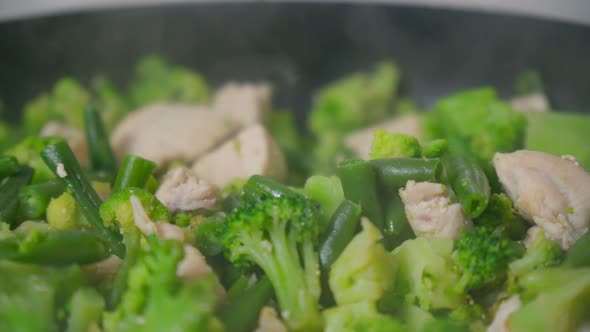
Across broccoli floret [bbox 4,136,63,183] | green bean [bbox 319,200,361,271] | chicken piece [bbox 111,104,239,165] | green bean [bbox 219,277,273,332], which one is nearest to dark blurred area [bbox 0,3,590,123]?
chicken piece [bbox 111,104,239,165]

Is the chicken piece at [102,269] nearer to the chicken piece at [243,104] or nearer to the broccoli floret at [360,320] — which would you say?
the broccoli floret at [360,320]

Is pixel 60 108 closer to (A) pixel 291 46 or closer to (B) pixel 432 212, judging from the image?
(A) pixel 291 46

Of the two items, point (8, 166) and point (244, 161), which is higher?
point (8, 166)

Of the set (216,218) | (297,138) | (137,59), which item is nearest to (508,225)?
(216,218)

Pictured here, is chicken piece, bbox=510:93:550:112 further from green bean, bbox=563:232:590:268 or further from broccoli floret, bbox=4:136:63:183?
broccoli floret, bbox=4:136:63:183

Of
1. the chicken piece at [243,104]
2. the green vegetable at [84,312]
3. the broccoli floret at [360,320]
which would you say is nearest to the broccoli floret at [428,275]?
the broccoli floret at [360,320]

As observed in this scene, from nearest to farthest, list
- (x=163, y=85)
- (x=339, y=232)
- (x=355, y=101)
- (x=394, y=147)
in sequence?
1. (x=339, y=232)
2. (x=394, y=147)
3. (x=355, y=101)
4. (x=163, y=85)

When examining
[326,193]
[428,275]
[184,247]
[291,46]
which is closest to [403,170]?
[326,193]
